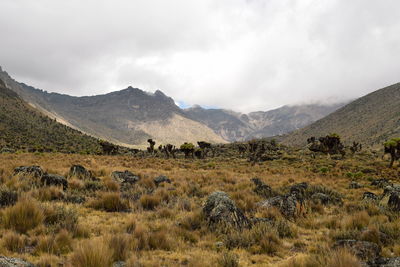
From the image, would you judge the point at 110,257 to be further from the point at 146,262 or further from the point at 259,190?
the point at 259,190

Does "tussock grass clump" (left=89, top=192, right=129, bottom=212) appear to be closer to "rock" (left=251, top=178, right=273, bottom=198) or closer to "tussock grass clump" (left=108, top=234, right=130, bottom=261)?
"tussock grass clump" (left=108, top=234, right=130, bottom=261)

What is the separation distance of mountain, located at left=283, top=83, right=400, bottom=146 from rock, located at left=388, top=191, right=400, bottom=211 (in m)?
115

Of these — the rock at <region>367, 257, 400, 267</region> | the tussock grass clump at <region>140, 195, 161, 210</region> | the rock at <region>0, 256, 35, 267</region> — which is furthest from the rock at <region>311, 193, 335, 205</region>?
the rock at <region>0, 256, 35, 267</region>

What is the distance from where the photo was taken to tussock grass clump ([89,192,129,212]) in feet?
30.0

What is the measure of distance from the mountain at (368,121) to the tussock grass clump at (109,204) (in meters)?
122

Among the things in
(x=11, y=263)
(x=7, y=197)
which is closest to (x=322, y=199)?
(x=11, y=263)

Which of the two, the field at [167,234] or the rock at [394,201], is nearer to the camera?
the field at [167,234]

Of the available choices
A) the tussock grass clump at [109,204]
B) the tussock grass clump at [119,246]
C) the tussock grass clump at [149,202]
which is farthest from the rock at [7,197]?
the tussock grass clump at [119,246]

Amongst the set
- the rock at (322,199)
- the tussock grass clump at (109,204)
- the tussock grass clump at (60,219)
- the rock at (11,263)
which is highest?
the rock at (11,263)

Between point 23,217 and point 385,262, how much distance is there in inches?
318

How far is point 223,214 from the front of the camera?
7.62 meters

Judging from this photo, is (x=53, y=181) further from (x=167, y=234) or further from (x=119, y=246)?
(x=119, y=246)

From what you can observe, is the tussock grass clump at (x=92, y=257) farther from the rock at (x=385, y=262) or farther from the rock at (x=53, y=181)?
the rock at (x=53, y=181)

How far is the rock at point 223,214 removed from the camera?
24.2 ft
